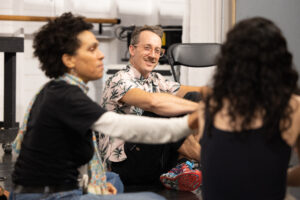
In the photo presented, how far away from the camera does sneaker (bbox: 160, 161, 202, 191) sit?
8.32 ft

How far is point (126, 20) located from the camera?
554 centimetres

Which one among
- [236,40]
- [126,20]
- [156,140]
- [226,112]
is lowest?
[156,140]

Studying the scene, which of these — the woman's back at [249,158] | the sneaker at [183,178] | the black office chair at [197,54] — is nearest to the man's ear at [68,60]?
the woman's back at [249,158]

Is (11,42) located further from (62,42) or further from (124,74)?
(62,42)

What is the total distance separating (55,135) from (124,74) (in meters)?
1.07

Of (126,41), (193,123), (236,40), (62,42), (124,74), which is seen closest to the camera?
(236,40)

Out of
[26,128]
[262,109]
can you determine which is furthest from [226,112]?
[26,128]

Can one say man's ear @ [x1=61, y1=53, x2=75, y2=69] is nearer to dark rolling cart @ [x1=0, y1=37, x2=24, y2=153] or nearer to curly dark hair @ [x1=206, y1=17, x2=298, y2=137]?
curly dark hair @ [x1=206, y1=17, x2=298, y2=137]

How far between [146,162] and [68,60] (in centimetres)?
112

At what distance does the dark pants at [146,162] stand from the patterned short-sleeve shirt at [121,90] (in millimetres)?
54

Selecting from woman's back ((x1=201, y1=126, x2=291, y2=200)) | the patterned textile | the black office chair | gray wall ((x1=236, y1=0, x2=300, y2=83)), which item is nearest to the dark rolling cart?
the black office chair

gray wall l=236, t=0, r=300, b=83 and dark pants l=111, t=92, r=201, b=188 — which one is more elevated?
gray wall l=236, t=0, r=300, b=83

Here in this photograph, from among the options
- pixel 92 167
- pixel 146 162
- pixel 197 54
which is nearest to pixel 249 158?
pixel 92 167

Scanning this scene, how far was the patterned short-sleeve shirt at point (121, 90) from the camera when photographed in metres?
2.40
